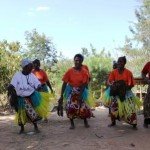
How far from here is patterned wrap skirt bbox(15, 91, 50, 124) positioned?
8867 mm

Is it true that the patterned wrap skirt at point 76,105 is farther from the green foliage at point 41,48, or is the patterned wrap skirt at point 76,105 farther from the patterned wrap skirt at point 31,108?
the green foliage at point 41,48

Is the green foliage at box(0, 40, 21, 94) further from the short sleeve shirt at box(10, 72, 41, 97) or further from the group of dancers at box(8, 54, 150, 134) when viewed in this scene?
the short sleeve shirt at box(10, 72, 41, 97)

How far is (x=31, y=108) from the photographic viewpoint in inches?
350

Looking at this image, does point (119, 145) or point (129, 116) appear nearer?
point (119, 145)

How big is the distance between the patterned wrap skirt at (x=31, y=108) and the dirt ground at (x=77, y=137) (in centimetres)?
35

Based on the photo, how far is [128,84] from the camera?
920cm

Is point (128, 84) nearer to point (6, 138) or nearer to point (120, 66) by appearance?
point (120, 66)

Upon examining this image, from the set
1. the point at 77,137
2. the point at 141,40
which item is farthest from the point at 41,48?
the point at 77,137

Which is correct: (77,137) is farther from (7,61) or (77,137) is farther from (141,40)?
(141,40)

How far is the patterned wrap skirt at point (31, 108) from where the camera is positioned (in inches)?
349

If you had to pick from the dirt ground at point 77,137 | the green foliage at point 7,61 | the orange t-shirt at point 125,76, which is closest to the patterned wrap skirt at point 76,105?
the dirt ground at point 77,137

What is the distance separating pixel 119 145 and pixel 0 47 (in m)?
12.3

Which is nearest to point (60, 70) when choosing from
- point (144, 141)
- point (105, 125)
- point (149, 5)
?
point (149, 5)

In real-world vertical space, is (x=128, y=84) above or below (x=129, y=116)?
above
